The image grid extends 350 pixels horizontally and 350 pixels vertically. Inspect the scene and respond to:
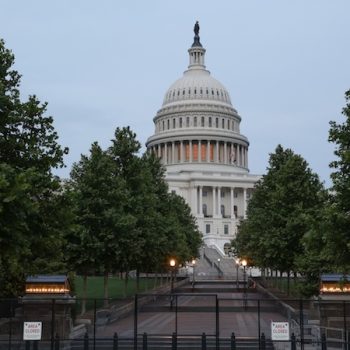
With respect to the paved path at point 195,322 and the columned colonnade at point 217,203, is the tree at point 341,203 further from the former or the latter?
the columned colonnade at point 217,203

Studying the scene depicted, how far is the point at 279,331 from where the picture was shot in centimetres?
2431

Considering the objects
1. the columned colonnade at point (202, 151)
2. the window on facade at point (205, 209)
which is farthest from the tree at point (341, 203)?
the columned colonnade at point (202, 151)

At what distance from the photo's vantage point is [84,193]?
4369 cm

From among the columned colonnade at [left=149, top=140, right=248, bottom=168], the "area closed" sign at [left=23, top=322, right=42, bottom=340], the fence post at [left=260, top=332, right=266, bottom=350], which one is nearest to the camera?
the "area closed" sign at [left=23, top=322, right=42, bottom=340]

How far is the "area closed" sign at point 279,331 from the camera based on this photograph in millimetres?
24297

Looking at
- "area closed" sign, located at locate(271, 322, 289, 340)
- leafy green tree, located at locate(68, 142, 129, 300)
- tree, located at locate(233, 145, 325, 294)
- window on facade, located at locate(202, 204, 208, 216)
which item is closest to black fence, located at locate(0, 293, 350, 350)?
"area closed" sign, located at locate(271, 322, 289, 340)

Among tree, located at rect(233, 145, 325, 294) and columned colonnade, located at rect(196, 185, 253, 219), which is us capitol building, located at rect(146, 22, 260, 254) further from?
tree, located at rect(233, 145, 325, 294)

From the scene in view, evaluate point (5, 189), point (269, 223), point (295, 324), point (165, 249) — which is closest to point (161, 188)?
point (165, 249)

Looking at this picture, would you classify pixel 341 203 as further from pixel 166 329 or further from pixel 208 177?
pixel 208 177

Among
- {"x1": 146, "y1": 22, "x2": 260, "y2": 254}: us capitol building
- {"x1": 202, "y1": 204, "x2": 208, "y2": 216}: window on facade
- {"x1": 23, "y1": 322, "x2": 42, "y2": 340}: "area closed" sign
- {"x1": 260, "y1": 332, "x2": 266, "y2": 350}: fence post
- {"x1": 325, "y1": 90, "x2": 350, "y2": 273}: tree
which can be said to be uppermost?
{"x1": 146, "y1": 22, "x2": 260, "y2": 254}: us capitol building

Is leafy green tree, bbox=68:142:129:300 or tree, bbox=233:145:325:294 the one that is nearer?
leafy green tree, bbox=68:142:129:300

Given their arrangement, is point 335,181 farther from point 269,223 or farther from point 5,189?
point 269,223

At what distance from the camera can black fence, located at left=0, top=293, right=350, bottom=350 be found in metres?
25.6

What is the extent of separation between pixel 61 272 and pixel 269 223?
51.4ft
